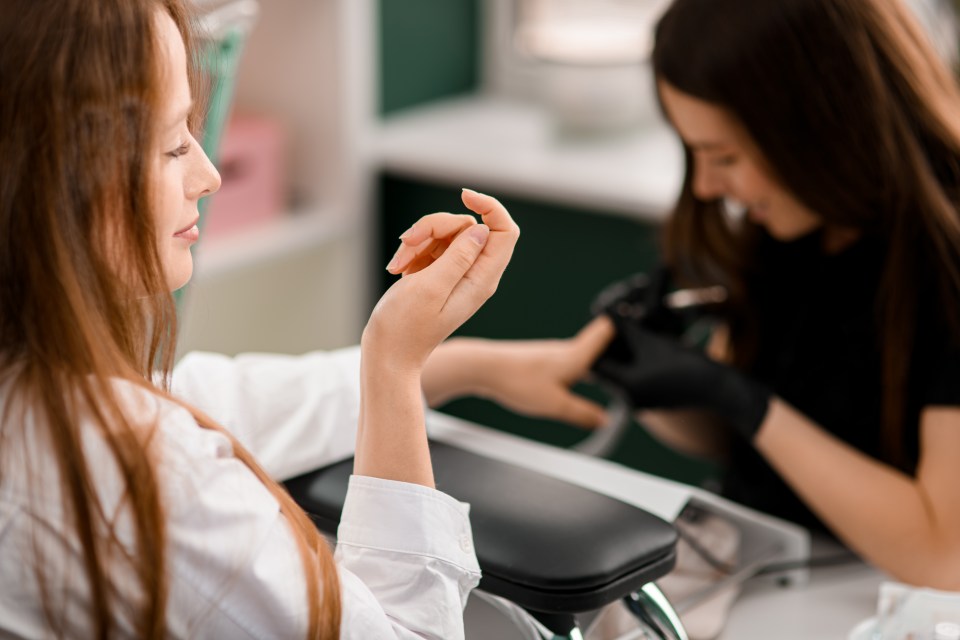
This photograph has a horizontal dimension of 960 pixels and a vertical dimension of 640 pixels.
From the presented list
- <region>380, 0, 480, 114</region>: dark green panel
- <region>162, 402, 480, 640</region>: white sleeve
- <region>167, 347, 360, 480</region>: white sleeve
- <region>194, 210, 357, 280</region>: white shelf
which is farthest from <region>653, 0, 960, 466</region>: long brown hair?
<region>380, 0, 480, 114</region>: dark green panel

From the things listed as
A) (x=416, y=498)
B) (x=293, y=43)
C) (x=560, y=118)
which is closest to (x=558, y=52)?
(x=560, y=118)

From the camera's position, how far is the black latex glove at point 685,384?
1.13m

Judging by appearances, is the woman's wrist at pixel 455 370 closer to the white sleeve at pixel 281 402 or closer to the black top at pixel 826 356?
the white sleeve at pixel 281 402

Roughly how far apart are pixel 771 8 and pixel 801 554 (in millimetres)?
485

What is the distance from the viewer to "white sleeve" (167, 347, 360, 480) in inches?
37.2

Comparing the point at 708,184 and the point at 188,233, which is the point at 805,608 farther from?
the point at 188,233

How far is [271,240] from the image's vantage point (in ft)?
6.48

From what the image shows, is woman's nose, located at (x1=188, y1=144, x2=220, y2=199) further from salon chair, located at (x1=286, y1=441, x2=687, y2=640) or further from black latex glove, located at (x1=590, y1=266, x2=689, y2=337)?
black latex glove, located at (x1=590, y1=266, x2=689, y2=337)

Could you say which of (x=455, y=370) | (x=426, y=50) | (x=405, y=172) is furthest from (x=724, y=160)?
(x=426, y=50)

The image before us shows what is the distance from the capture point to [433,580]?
72 centimetres

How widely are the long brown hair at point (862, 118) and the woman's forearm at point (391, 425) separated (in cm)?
53

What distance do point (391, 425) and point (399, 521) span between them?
0.06 m

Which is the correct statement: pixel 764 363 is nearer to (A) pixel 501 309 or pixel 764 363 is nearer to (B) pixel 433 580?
(B) pixel 433 580

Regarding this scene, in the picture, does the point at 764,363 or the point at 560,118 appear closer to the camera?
the point at 764,363
